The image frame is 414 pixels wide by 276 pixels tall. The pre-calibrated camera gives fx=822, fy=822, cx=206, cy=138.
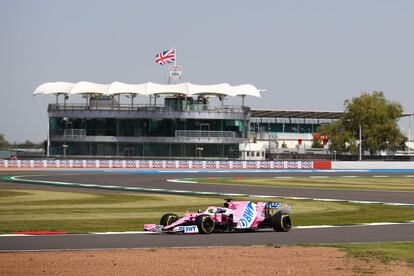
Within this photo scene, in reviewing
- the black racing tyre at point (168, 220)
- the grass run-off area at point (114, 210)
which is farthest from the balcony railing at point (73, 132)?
the black racing tyre at point (168, 220)

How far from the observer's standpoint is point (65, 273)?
16.4 m

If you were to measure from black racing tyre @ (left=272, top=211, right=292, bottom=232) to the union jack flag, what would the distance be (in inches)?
3936

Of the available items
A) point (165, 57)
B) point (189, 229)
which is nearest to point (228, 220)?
point (189, 229)

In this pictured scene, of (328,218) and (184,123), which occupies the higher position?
(184,123)

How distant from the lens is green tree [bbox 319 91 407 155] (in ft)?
472

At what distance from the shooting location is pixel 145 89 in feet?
397

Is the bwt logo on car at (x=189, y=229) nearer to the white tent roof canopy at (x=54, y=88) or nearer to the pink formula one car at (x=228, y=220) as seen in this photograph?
the pink formula one car at (x=228, y=220)

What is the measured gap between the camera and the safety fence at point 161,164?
9556 centimetres

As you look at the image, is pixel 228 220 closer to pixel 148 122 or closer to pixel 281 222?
pixel 281 222

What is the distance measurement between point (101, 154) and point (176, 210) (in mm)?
85283

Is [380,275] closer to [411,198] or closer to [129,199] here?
[129,199]

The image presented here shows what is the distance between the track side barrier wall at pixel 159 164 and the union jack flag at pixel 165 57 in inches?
1119

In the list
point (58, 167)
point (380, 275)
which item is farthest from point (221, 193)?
point (58, 167)

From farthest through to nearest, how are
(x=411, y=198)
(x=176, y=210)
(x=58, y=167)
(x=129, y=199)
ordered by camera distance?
(x=58, y=167), (x=411, y=198), (x=129, y=199), (x=176, y=210)
